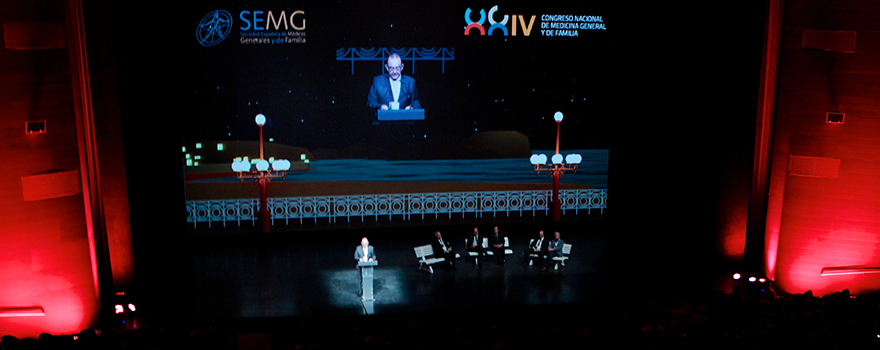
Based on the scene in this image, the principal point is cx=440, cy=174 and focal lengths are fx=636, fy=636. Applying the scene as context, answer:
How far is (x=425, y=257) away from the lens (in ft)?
35.3

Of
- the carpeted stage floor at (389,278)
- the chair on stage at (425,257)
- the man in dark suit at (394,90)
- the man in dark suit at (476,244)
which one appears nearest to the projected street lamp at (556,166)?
the carpeted stage floor at (389,278)

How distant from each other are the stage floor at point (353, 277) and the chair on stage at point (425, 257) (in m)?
0.13

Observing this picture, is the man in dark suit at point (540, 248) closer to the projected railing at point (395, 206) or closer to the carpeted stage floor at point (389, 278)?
the carpeted stage floor at point (389, 278)

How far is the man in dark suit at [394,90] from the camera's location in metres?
12.6

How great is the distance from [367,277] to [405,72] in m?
4.95

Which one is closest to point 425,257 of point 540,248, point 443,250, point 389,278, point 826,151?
point 443,250

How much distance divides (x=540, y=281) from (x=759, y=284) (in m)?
3.20

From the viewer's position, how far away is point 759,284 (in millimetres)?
9312

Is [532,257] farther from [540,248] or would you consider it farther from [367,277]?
[367,277]

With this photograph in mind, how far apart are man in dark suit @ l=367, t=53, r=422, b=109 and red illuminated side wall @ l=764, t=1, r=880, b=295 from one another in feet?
21.9

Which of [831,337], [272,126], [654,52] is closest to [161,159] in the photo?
[272,126]

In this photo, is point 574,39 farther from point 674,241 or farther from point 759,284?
point 759,284

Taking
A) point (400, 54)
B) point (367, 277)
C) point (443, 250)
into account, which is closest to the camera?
point (367, 277)

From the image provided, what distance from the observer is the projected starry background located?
1215 cm
